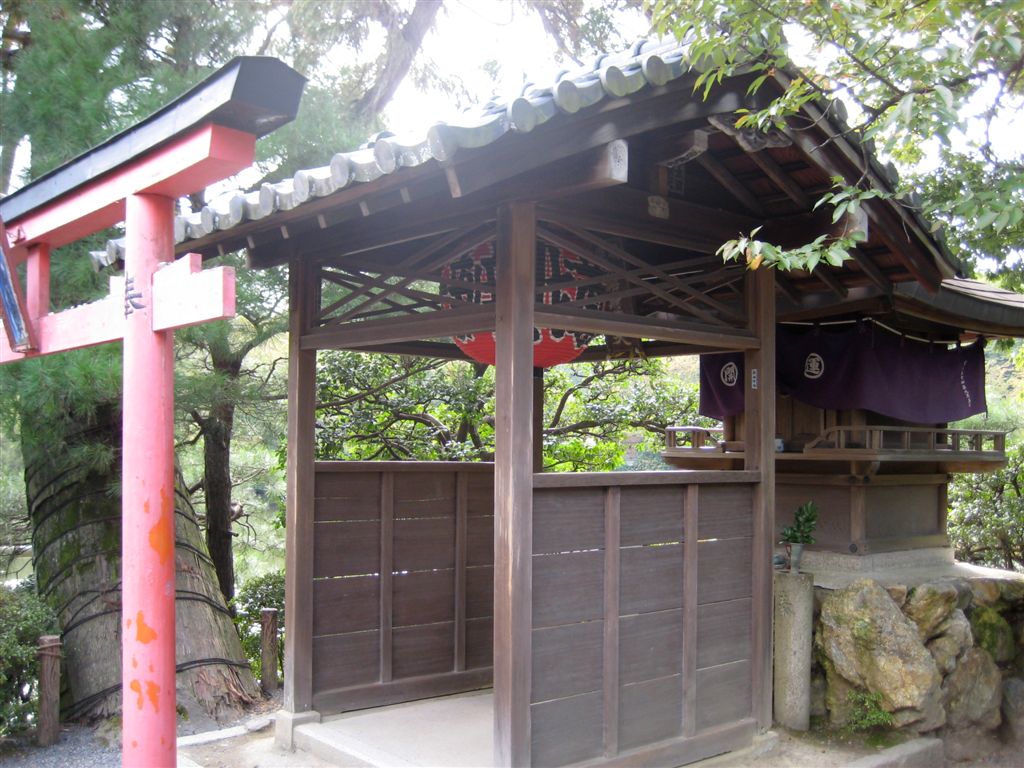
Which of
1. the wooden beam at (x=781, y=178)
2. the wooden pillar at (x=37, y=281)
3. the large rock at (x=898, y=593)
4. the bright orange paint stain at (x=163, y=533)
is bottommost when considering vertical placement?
the large rock at (x=898, y=593)

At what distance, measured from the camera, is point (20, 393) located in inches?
268

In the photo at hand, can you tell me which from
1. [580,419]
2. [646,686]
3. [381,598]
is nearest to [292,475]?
[381,598]

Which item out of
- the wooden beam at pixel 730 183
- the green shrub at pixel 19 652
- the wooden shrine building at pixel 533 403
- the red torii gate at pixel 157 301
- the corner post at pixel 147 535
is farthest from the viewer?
the green shrub at pixel 19 652

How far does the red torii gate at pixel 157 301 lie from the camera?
3588mm

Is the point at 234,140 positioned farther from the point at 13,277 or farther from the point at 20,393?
the point at 20,393


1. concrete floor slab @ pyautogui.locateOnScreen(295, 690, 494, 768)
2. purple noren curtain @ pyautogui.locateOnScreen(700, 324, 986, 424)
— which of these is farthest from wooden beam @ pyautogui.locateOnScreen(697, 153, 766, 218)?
concrete floor slab @ pyautogui.locateOnScreen(295, 690, 494, 768)

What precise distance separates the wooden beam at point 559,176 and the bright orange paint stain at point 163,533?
2.01 m

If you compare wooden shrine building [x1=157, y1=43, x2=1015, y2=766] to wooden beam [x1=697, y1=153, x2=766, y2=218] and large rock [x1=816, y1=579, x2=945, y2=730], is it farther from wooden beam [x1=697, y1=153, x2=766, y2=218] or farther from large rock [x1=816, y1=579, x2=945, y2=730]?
large rock [x1=816, y1=579, x2=945, y2=730]

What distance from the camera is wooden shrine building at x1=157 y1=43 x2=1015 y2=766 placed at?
15.8 ft

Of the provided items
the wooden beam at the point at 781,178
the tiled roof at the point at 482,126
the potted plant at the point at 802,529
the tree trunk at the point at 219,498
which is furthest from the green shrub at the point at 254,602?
the wooden beam at the point at 781,178

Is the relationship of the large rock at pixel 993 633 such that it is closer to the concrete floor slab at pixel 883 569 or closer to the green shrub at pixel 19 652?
the concrete floor slab at pixel 883 569

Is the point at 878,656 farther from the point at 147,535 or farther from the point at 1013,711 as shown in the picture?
the point at 147,535

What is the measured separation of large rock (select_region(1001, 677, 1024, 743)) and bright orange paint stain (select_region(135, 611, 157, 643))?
25.8 feet

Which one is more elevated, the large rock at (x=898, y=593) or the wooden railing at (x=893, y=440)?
the wooden railing at (x=893, y=440)
